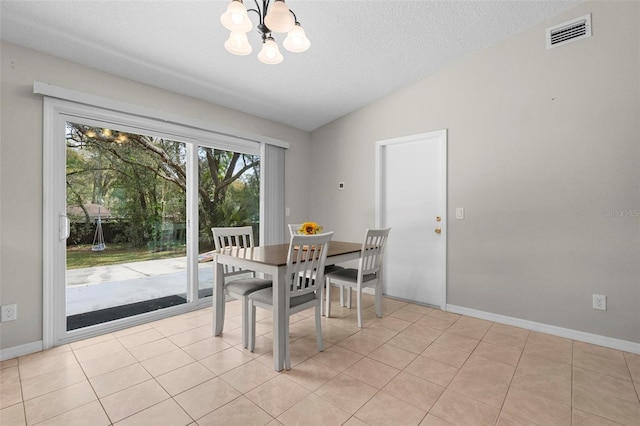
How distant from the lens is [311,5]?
2.17 m

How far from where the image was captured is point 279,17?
1566 millimetres

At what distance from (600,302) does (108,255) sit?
434cm

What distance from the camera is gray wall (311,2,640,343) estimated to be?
238 cm

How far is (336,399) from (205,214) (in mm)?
2466

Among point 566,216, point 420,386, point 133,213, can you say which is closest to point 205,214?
point 133,213

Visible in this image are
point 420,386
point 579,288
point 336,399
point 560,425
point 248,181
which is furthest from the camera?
point 248,181

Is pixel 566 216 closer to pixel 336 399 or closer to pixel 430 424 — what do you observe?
pixel 430 424

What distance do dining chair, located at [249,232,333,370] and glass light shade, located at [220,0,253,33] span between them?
4.18 ft

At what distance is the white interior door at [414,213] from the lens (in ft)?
11.1

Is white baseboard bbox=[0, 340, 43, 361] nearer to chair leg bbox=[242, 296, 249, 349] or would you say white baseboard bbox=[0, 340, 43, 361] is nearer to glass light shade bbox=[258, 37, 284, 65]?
chair leg bbox=[242, 296, 249, 349]

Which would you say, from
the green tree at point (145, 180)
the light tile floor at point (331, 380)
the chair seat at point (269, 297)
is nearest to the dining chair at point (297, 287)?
the chair seat at point (269, 297)

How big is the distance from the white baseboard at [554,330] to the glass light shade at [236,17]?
3227mm

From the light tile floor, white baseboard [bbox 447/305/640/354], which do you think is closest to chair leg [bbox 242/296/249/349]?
the light tile floor

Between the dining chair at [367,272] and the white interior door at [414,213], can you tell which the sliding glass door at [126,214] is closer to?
the dining chair at [367,272]
